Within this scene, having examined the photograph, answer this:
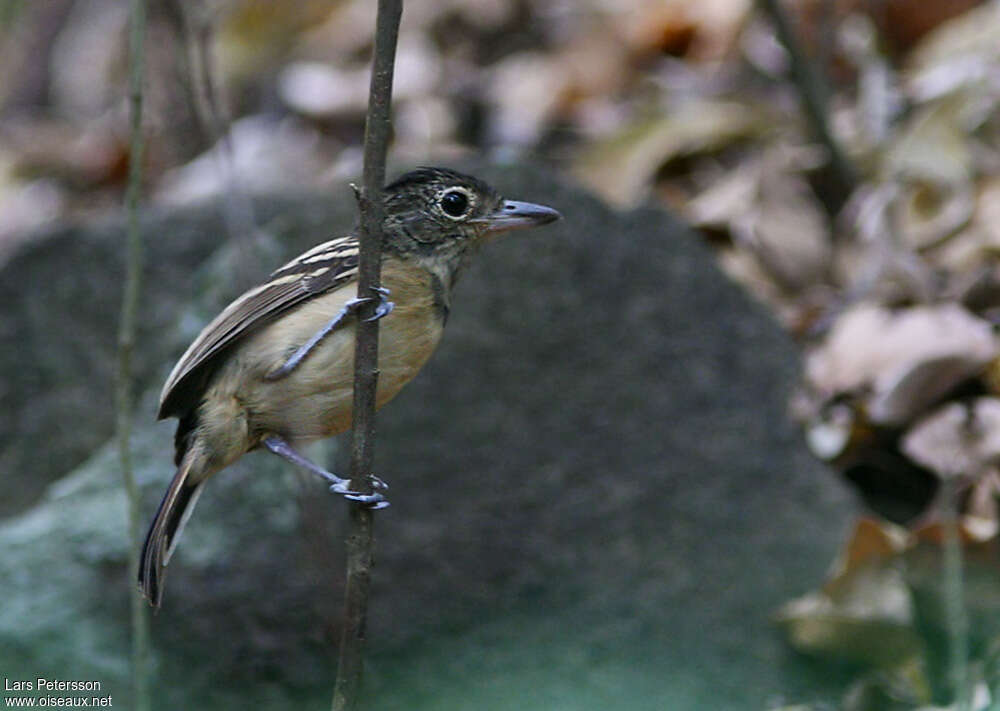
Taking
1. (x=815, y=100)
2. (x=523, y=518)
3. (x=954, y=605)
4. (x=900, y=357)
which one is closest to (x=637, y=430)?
(x=523, y=518)

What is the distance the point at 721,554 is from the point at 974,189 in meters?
2.29

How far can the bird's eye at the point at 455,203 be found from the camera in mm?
3189

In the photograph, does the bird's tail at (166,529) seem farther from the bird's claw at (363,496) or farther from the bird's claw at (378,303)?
the bird's claw at (378,303)

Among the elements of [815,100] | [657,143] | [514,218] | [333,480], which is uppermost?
[815,100]

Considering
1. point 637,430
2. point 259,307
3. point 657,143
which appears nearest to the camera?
point 259,307

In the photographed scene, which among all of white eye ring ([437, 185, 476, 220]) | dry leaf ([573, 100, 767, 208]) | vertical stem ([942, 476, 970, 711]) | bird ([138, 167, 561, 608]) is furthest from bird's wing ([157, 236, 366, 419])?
dry leaf ([573, 100, 767, 208])

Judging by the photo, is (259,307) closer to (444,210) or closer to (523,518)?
(444,210)

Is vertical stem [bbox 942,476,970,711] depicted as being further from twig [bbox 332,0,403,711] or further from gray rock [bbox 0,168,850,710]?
twig [bbox 332,0,403,711]

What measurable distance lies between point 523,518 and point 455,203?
5.46ft

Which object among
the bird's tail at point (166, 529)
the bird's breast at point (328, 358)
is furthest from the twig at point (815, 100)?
the bird's tail at point (166, 529)

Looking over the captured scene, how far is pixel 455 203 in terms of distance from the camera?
3.20 metres

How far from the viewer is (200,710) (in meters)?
4.04

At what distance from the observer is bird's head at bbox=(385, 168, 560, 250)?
3.20 meters

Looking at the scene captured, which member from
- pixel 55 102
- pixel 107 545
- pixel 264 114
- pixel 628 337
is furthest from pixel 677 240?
pixel 55 102
